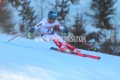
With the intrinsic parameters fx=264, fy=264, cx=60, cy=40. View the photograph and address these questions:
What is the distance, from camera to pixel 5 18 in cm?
1788

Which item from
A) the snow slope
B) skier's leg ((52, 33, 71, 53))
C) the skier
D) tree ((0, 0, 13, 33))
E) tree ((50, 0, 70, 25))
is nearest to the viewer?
the snow slope

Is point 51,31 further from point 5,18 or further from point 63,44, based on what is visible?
point 5,18

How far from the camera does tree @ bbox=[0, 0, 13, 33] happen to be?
682 inches

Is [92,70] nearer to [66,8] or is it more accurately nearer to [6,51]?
[6,51]

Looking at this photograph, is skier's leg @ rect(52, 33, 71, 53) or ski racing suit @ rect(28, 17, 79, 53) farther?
skier's leg @ rect(52, 33, 71, 53)

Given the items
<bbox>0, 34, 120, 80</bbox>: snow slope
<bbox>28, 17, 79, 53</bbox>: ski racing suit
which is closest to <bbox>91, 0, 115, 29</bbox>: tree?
<bbox>28, 17, 79, 53</bbox>: ski racing suit

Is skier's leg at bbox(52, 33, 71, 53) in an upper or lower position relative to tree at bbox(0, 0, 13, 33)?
upper

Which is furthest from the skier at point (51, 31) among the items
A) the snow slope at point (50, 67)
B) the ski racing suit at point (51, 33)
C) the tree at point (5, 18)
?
the tree at point (5, 18)

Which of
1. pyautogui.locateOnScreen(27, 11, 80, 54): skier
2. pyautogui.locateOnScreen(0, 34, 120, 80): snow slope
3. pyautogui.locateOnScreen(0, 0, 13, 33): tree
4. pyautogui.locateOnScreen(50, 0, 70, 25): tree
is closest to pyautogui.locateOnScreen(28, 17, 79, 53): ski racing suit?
pyautogui.locateOnScreen(27, 11, 80, 54): skier

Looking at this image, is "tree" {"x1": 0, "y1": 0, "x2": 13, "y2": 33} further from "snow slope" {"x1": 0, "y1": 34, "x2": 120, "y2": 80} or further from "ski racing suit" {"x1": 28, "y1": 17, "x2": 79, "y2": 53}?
"snow slope" {"x1": 0, "y1": 34, "x2": 120, "y2": 80}

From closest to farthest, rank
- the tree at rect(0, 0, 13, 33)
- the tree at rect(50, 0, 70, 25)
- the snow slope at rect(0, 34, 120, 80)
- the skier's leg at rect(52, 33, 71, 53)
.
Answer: the snow slope at rect(0, 34, 120, 80) → the skier's leg at rect(52, 33, 71, 53) → the tree at rect(0, 0, 13, 33) → the tree at rect(50, 0, 70, 25)

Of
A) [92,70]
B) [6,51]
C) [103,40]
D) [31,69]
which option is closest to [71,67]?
[92,70]

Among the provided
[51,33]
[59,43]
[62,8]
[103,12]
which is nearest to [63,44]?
[59,43]

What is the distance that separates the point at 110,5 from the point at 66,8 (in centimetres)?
306
